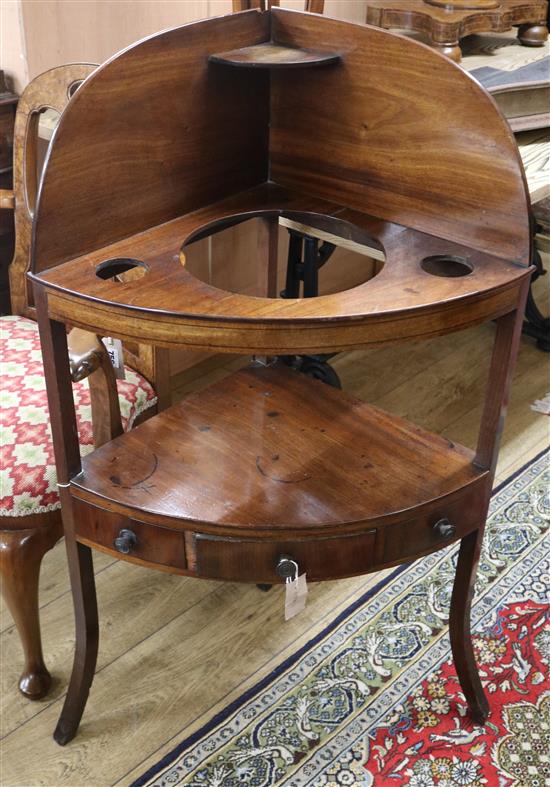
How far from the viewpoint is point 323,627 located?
1757 mm

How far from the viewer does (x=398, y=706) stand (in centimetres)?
159

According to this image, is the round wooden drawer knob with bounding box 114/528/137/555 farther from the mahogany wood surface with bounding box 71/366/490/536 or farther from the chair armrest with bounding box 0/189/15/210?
the chair armrest with bounding box 0/189/15/210

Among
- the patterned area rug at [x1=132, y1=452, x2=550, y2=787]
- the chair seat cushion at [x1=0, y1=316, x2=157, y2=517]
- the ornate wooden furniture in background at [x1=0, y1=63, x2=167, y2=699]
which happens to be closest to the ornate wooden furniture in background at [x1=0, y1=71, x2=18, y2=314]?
the ornate wooden furniture in background at [x1=0, y1=63, x2=167, y2=699]

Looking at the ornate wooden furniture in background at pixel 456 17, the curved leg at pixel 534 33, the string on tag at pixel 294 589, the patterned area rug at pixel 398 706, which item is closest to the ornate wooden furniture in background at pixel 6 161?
the ornate wooden furniture in background at pixel 456 17

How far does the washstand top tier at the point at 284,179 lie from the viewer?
1.07 m

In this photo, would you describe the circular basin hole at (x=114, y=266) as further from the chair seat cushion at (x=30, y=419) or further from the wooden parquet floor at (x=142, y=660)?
the wooden parquet floor at (x=142, y=660)

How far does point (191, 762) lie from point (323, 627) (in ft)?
1.27

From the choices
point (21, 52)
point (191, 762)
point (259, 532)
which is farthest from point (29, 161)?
point (191, 762)

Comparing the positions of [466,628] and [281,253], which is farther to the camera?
[281,253]

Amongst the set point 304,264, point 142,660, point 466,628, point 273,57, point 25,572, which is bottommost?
point 142,660

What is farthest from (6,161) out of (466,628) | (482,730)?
(482,730)

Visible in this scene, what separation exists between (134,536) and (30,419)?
1.04 ft

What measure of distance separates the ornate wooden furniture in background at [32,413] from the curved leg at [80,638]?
10cm

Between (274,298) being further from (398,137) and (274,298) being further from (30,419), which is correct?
(30,419)
